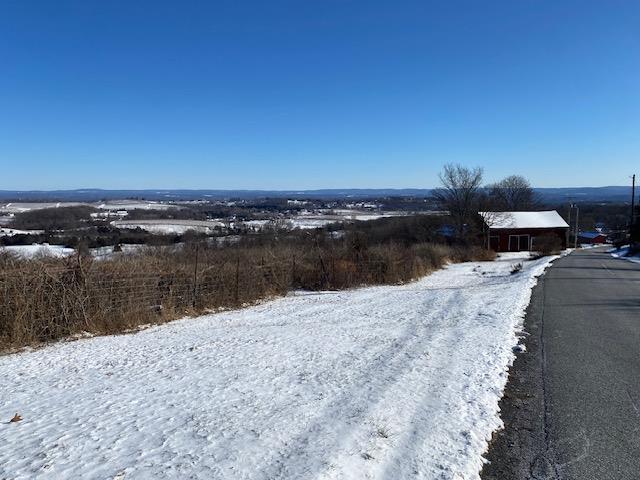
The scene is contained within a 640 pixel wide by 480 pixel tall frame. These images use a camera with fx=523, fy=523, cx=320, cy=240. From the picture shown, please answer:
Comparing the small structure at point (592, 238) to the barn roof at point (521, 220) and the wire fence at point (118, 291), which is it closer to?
the barn roof at point (521, 220)

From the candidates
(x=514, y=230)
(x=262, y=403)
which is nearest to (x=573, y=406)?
(x=262, y=403)

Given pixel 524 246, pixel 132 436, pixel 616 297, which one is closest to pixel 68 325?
pixel 132 436

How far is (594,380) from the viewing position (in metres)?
7.36

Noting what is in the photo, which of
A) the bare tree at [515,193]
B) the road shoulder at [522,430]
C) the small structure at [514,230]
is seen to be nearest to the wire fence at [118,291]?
the road shoulder at [522,430]

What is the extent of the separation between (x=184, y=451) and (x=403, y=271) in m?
24.6

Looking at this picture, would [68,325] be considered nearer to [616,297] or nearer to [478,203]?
[616,297]

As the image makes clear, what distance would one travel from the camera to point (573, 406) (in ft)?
20.6

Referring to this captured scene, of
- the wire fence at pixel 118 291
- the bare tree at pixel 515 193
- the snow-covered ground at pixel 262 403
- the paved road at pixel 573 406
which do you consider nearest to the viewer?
the snow-covered ground at pixel 262 403

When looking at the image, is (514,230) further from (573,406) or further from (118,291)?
(573,406)

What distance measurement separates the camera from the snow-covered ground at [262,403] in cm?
448

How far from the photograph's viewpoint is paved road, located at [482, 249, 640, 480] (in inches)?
184

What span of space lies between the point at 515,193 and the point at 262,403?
114 meters

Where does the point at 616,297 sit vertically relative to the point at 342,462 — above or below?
below

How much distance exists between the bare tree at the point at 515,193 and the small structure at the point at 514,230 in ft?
91.2
